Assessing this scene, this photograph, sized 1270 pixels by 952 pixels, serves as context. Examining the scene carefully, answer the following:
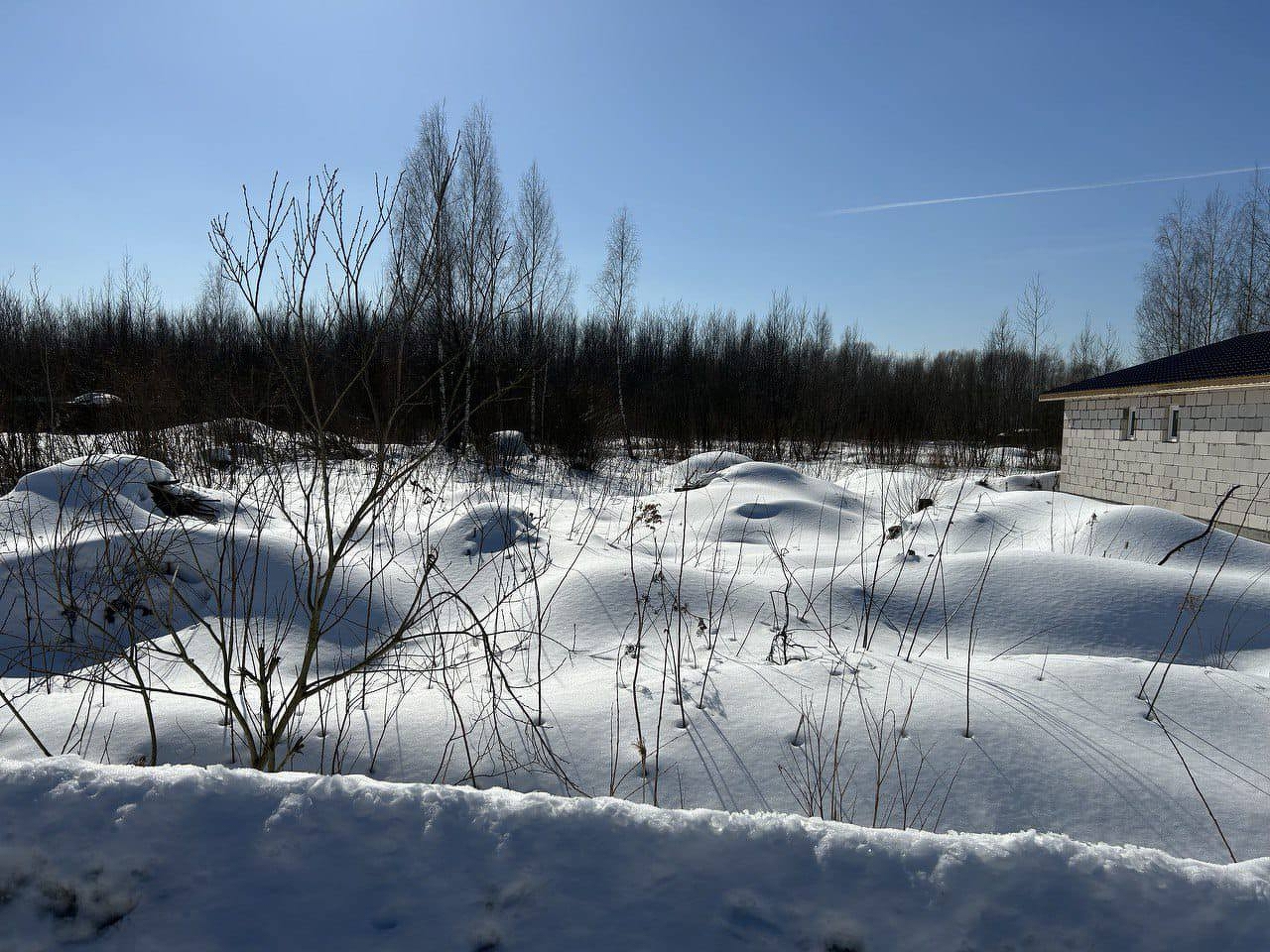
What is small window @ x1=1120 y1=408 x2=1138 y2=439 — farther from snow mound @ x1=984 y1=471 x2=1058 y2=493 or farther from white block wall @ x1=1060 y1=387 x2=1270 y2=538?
snow mound @ x1=984 y1=471 x2=1058 y2=493

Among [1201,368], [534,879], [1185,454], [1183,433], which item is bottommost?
[534,879]

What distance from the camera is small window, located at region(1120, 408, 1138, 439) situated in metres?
10.1

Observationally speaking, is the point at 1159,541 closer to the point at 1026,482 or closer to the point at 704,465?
the point at 704,465

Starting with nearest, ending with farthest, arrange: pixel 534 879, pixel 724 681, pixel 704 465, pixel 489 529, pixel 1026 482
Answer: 1. pixel 534 879
2. pixel 724 681
3. pixel 489 529
4. pixel 704 465
5. pixel 1026 482

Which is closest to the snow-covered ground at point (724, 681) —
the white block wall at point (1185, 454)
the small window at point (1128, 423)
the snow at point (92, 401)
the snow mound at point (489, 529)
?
the snow mound at point (489, 529)

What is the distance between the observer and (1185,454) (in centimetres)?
889

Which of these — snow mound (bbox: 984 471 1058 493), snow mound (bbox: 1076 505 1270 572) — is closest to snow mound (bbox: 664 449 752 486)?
snow mound (bbox: 984 471 1058 493)

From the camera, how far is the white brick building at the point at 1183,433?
25.5ft

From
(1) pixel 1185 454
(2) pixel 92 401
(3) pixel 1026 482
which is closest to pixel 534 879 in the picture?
(1) pixel 1185 454

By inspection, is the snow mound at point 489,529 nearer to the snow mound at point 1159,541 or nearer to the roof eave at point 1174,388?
the snow mound at point 1159,541

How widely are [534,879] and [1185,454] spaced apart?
11010 mm

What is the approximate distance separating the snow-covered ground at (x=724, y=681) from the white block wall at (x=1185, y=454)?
2.96 meters

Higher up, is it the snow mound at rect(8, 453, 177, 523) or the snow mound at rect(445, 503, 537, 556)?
the snow mound at rect(8, 453, 177, 523)

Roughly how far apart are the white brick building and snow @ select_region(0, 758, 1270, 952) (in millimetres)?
7814
